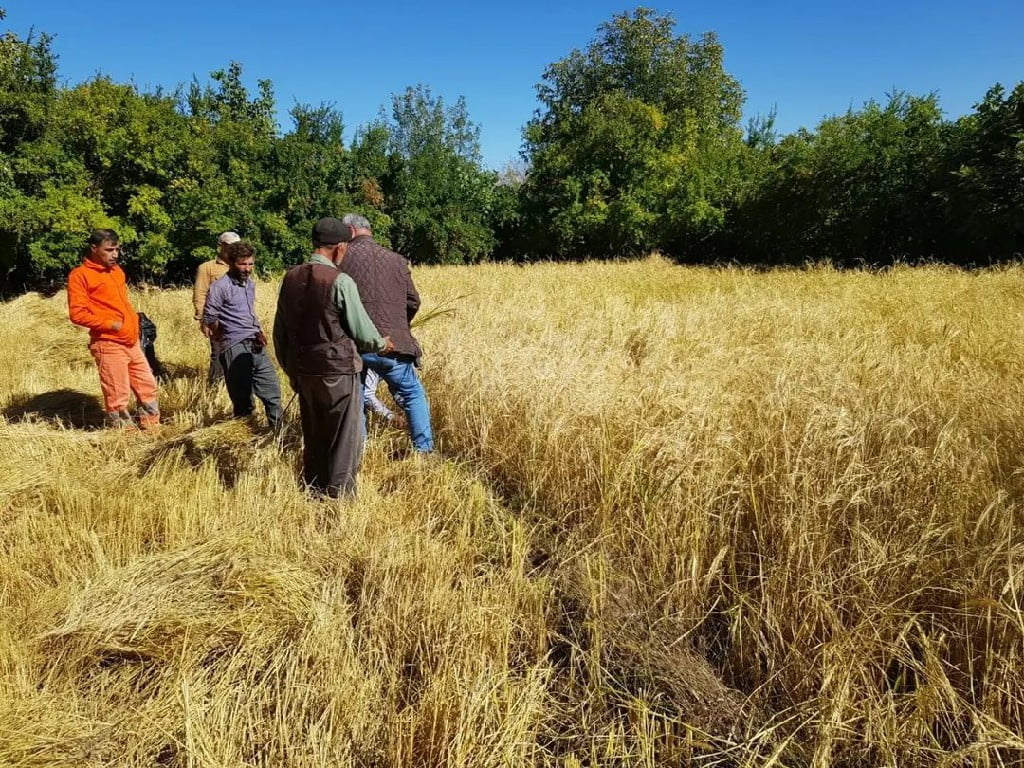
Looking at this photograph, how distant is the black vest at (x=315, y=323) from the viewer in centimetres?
278

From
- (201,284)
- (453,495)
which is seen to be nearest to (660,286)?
(201,284)

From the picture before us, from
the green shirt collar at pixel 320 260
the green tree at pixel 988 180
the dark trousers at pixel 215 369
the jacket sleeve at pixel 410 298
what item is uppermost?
the green tree at pixel 988 180

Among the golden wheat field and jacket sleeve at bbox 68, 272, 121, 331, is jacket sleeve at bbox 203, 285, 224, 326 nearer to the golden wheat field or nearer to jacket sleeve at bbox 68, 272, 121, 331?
jacket sleeve at bbox 68, 272, 121, 331

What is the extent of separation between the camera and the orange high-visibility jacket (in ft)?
13.6

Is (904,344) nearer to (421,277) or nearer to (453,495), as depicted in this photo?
(453,495)

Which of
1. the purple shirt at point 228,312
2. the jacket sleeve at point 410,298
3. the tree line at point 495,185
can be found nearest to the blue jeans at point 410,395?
the jacket sleeve at point 410,298

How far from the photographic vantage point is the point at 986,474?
220 cm

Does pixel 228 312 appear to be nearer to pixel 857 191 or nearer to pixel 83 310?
pixel 83 310

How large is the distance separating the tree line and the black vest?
12452mm

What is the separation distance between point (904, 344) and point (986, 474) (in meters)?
2.96

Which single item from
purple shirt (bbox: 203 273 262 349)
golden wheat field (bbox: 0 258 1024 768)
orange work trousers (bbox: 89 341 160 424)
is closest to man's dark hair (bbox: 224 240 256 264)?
purple shirt (bbox: 203 273 262 349)

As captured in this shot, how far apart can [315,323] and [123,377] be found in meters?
2.59

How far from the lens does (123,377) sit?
14.4 feet

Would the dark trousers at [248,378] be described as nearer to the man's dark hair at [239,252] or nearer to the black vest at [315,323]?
the man's dark hair at [239,252]
